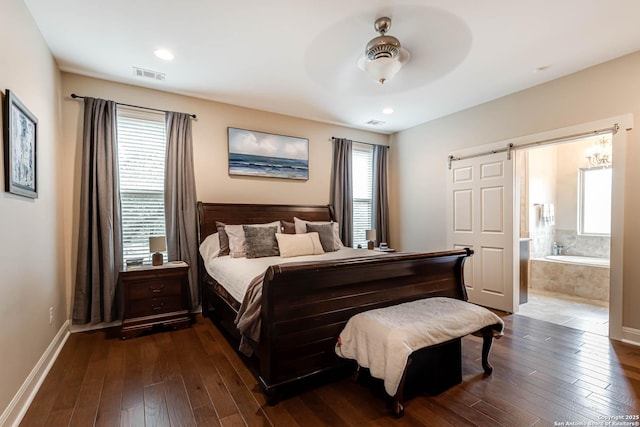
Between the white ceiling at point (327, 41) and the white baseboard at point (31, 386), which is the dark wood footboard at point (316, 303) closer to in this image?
the white baseboard at point (31, 386)

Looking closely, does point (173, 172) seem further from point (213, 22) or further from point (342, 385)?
point (342, 385)

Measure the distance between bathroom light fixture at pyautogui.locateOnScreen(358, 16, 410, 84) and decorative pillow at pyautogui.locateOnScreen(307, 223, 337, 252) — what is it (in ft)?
6.47

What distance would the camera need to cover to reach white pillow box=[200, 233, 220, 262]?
3523 mm

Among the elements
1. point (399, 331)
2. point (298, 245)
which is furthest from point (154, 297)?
point (399, 331)

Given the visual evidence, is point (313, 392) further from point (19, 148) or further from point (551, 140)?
point (551, 140)

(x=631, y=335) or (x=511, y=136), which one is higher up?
(x=511, y=136)

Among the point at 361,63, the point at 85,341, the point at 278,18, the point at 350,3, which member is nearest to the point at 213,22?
the point at 278,18

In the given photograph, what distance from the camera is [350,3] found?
7.16ft

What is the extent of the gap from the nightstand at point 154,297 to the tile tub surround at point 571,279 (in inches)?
220

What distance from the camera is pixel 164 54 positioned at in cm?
287

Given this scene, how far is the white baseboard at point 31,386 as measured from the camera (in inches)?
69.4

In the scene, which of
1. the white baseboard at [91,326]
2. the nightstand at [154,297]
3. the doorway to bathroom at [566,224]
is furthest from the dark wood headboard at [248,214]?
the doorway to bathroom at [566,224]

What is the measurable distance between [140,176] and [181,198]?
516 mm

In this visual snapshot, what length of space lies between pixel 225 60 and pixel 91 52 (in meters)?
1.23
